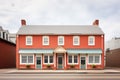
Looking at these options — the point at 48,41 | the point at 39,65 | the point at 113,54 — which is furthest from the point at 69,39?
the point at 113,54

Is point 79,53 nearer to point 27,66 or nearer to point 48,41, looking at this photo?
point 48,41

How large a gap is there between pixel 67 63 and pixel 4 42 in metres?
14.4

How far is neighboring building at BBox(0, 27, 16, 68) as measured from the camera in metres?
39.2


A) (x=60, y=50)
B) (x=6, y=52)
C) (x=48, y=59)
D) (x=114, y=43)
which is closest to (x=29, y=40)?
(x=48, y=59)

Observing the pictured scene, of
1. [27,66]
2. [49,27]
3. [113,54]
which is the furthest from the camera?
[113,54]

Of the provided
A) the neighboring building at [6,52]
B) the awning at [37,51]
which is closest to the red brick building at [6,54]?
the neighboring building at [6,52]

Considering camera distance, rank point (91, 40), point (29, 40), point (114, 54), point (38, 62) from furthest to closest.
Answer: point (114, 54) < point (91, 40) < point (29, 40) < point (38, 62)

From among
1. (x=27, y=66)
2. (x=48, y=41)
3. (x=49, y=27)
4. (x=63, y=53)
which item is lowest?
(x=27, y=66)

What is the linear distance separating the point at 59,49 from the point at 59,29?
5.19 metres

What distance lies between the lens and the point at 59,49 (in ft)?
116

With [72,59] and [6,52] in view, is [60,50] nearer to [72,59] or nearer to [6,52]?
[72,59]

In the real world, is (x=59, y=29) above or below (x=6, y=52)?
above

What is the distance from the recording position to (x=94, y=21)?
4088 centimetres

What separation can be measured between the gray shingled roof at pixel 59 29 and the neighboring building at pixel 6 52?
539 cm
